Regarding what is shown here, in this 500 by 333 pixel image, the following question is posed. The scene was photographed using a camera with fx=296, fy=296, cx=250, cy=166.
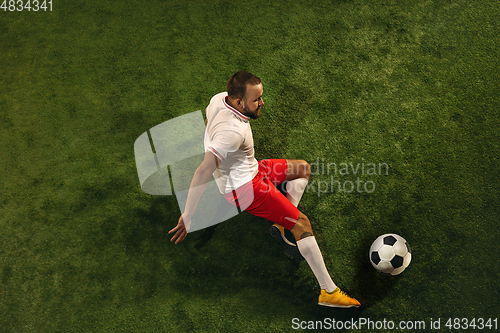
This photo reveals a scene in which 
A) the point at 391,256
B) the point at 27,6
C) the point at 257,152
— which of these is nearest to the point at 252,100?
the point at 257,152

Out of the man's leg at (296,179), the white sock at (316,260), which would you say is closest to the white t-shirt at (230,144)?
the man's leg at (296,179)

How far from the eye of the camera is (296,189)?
2773 millimetres

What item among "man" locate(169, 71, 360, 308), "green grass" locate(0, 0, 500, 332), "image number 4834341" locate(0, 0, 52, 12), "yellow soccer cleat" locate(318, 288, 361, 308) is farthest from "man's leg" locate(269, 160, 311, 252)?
"image number 4834341" locate(0, 0, 52, 12)

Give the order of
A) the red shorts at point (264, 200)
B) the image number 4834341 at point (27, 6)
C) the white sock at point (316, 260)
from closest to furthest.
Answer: the red shorts at point (264, 200) < the white sock at point (316, 260) < the image number 4834341 at point (27, 6)

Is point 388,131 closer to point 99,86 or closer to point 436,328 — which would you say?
point 436,328

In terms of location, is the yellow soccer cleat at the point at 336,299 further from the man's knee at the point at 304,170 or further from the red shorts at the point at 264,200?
the man's knee at the point at 304,170

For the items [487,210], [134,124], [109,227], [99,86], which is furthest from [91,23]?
[487,210]

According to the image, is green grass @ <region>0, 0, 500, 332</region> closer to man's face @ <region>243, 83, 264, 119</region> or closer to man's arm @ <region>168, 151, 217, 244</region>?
man's arm @ <region>168, 151, 217, 244</region>

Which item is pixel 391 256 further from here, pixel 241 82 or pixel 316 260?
pixel 241 82

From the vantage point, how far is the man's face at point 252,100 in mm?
2055

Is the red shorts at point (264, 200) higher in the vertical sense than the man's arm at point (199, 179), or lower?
lower

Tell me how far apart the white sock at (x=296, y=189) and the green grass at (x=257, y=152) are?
231 millimetres

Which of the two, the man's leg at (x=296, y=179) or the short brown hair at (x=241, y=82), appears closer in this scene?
the short brown hair at (x=241, y=82)
